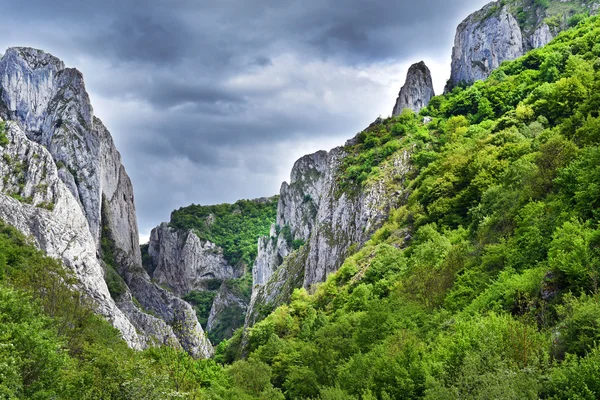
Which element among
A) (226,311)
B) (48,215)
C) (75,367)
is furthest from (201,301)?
(75,367)

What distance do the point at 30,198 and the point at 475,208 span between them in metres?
81.5

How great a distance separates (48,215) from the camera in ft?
317

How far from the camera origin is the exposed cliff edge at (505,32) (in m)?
102

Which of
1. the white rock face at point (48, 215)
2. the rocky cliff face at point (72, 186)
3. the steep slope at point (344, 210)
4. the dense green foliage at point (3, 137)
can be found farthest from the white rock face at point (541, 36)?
the dense green foliage at point (3, 137)

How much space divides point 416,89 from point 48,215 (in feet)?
244

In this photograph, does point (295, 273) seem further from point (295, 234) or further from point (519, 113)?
point (295, 234)

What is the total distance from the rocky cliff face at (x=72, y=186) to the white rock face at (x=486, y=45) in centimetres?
7075

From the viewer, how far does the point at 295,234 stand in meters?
159

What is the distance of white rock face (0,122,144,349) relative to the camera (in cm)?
8931

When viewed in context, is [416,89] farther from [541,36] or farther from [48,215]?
[48,215]

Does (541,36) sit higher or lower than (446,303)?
higher

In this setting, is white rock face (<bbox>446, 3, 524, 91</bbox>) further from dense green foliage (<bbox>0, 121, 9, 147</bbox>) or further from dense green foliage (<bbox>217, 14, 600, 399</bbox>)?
dense green foliage (<bbox>0, 121, 9, 147</bbox>)

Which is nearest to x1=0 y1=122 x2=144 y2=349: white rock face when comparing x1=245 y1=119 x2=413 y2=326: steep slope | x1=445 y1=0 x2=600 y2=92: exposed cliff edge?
x1=245 y1=119 x2=413 y2=326: steep slope

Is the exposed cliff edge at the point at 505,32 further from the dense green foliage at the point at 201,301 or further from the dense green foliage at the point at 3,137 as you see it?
the dense green foliage at the point at 201,301
